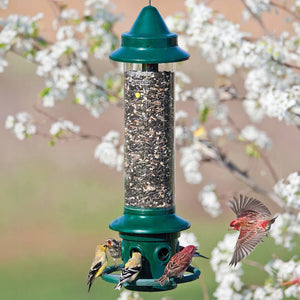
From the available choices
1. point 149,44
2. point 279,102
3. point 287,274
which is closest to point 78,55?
point 279,102

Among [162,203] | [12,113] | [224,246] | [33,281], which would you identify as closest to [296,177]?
[224,246]

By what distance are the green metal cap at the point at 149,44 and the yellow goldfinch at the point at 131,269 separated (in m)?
1.24

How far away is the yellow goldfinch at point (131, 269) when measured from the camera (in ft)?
16.8

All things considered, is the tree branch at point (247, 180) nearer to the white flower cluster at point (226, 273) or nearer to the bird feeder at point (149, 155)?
the white flower cluster at point (226, 273)

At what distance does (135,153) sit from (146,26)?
0.87 m

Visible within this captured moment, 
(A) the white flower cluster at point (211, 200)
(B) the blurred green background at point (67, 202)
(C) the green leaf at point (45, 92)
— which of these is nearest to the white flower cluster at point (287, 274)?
(A) the white flower cluster at point (211, 200)

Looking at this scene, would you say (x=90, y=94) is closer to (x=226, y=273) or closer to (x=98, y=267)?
(x=226, y=273)

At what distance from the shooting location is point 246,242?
5.48 metres

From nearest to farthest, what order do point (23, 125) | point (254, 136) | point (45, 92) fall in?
point (45, 92) < point (23, 125) < point (254, 136)

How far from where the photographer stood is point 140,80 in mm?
5648

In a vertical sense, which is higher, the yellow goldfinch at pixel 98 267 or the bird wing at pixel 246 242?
the bird wing at pixel 246 242

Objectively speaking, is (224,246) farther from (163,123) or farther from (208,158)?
(163,123)

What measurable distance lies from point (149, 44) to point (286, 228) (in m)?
2.72

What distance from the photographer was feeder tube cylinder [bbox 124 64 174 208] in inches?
223
